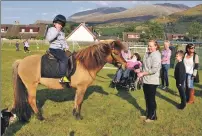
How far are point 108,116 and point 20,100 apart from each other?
7.75 ft

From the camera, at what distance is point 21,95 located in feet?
25.2

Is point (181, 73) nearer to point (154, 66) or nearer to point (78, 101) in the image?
point (154, 66)

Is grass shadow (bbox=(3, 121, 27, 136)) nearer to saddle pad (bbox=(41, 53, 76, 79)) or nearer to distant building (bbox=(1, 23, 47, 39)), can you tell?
saddle pad (bbox=(41, 53, 76, 79))

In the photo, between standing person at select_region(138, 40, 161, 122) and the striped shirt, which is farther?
the striped shirt

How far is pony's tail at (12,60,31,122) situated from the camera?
7.59 metres

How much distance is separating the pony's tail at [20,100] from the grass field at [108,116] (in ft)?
0.72

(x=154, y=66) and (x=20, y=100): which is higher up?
(x=154, y=66)

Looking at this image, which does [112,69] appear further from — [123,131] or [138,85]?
[123,131]

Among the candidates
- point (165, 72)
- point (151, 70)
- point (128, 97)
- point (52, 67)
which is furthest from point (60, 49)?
point (165, 72)

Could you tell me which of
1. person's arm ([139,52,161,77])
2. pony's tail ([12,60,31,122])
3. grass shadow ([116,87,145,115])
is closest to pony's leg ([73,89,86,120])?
pony's tail ([12,60,31,122])

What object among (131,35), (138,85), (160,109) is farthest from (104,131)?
(131,35)

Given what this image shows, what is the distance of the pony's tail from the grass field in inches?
8.7

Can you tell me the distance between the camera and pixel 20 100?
301 inches

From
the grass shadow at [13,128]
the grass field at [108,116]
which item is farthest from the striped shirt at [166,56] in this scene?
the grass shadow at [13,128]
